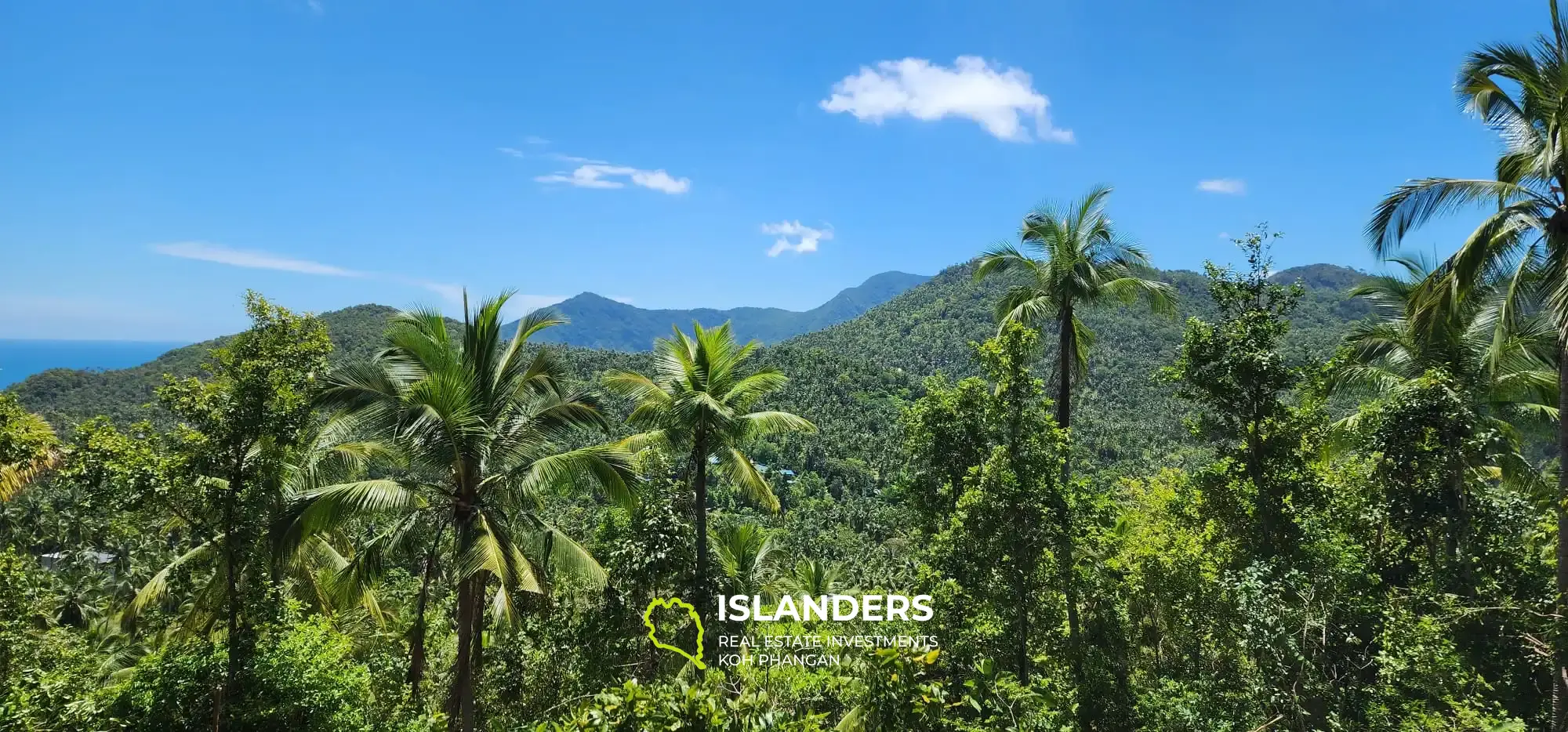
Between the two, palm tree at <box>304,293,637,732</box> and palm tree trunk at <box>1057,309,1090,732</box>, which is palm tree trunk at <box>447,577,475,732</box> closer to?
palm tree at <box>304,293,637,732</box>

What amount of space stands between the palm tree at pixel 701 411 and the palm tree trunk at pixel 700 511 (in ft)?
0.04

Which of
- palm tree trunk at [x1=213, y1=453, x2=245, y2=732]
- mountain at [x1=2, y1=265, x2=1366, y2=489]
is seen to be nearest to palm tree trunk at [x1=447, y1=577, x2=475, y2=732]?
palm tree trunk at [x1=213, y1=453, x2=245, y2=732]

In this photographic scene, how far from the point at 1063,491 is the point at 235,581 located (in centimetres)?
854

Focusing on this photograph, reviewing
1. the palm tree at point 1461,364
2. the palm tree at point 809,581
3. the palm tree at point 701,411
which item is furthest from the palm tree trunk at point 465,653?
the palm tree at point 1461,364

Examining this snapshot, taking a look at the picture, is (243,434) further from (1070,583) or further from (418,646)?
(1070,583)

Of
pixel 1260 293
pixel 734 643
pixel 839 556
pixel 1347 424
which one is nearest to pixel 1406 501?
pixel 1347 424

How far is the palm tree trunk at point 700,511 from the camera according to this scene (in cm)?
936

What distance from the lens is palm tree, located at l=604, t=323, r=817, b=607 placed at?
9.41m

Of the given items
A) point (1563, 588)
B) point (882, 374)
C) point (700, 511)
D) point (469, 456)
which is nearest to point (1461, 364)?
point (1563, 588)

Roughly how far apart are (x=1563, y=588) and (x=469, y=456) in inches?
415

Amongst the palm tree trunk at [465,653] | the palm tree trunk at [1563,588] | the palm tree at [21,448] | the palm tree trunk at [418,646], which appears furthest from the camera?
the palm tree trunk at [418,646]

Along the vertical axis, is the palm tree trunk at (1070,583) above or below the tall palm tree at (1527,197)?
below

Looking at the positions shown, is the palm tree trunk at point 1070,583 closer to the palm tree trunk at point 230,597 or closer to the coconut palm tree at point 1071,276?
the coconut palm tree at point 1071,276

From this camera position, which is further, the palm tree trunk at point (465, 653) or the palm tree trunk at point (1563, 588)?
the palm tree trunk at point (465, 653)
